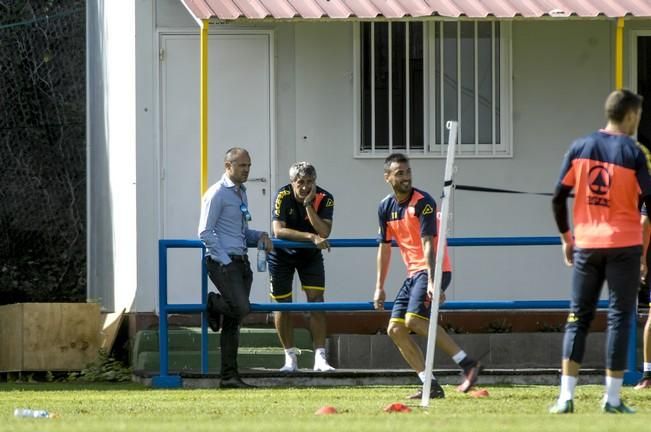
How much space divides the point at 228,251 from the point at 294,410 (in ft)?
10.2

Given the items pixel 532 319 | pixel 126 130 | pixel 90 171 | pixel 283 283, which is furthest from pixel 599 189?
pixel 90 171

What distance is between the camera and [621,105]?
9.66m

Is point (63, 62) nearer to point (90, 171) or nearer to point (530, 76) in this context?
point (90, 171)

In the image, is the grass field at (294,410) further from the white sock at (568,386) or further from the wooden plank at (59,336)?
the wooden plank at (59,336)

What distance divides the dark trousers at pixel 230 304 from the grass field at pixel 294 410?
48 centimetres

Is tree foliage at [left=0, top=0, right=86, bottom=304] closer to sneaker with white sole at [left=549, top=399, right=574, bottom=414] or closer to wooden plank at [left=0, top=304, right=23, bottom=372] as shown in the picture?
wooden plank at [left=0, top=304, right=23, bottom=372]

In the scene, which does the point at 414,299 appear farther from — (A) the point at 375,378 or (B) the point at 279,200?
(B) the point at 279,200

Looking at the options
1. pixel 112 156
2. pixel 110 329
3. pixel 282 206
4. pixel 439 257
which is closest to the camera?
pixel 439 257

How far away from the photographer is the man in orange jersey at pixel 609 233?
969 cm

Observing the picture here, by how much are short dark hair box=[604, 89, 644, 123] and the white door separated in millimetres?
6427

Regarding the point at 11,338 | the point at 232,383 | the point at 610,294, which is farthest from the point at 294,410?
the point at 11,338

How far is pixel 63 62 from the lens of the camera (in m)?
19.4

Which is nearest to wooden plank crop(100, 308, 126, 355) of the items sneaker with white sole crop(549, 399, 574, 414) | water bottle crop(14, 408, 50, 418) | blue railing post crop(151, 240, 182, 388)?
blue railing post crop(151, 240, 182, 388)

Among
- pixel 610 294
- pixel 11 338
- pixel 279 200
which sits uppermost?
pixel 279 200
